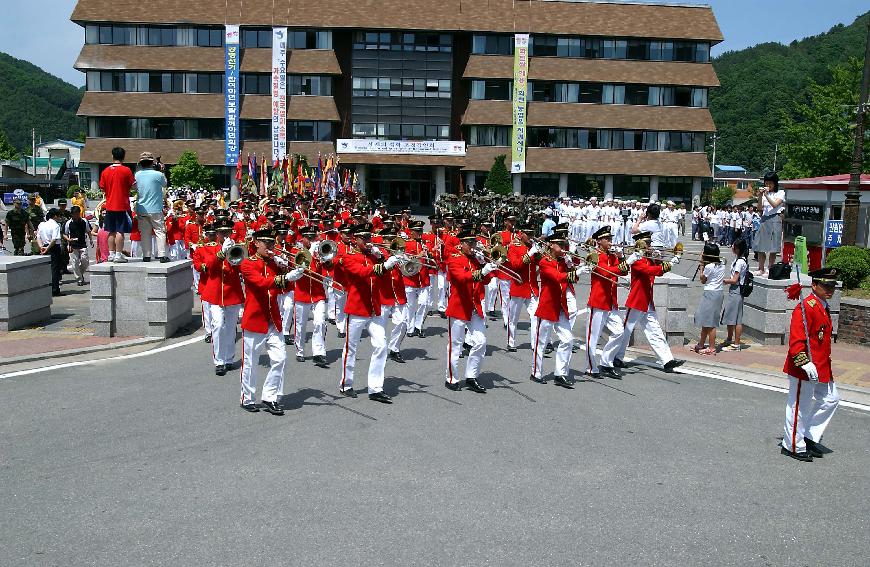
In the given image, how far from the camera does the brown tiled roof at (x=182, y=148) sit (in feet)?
181

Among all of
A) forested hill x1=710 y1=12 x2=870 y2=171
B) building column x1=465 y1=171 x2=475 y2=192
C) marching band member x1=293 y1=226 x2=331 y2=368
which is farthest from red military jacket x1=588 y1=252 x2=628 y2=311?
forested hill x1=710 y1=12 x2=870 y2=171

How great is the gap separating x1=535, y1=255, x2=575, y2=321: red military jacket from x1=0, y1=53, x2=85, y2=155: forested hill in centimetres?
15505

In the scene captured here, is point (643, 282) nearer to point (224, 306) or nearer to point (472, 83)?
point (224, 306)

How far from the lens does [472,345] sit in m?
10.5

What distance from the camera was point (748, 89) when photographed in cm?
11781

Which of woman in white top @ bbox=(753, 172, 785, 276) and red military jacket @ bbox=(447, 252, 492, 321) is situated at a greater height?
woman in white top @ bbox=(753, 172, 785, 276)

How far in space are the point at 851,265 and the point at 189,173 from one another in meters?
42.6

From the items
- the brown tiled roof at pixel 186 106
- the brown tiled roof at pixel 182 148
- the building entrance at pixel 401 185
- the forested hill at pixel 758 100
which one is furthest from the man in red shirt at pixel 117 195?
the forested hill at pixel 758 100

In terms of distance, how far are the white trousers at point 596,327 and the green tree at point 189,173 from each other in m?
42.1

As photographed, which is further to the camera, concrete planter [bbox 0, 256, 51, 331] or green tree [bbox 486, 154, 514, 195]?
green tree [bbox 486, 154, 514, 195]

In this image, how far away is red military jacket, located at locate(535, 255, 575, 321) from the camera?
11016 millimetres

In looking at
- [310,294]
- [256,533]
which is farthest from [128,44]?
[256,533]

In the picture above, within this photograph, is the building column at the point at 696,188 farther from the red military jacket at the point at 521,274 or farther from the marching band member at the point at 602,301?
the marching band member at the point at 602,301

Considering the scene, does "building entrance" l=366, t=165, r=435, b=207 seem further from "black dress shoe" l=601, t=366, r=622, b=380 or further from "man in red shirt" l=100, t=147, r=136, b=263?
"black dress shoe" l=601, t=366, r=622, b=380
